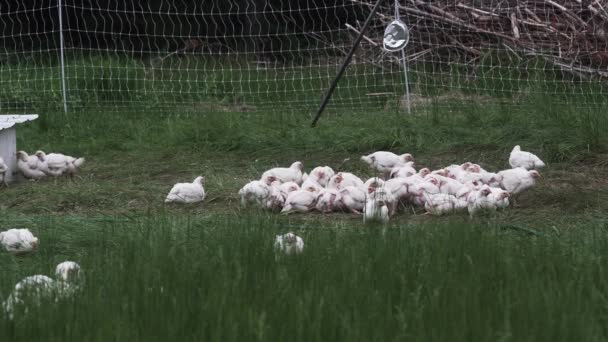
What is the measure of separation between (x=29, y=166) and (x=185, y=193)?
1.71 meters

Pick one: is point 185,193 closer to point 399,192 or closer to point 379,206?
point 399,192

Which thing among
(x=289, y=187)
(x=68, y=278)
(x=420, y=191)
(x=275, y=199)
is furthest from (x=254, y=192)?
(x=68, y=278)

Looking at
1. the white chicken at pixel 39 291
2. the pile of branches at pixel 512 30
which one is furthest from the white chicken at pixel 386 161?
the pile of branches at pixel 512 30

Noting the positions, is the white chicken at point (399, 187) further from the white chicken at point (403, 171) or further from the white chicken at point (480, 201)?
the white chicken at point (403, 171)

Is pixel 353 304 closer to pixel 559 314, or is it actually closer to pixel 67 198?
pixel 559 314

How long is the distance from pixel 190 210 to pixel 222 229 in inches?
72.4

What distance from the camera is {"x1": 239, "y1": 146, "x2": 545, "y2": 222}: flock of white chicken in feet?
17.6

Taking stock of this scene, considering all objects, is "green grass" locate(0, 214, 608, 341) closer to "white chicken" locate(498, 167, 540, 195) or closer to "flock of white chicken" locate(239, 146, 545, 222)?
"flock of white chicken" locate(239, 146, 545, 222)

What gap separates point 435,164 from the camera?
7258 mm

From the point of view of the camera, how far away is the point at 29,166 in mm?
7133

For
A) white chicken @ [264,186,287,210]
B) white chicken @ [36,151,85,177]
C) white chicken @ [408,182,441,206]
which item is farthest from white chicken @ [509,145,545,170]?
white chicken @ [36,151,85,177]

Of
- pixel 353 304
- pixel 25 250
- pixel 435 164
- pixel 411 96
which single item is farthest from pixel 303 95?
pixel 353 304

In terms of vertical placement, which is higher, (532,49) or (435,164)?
Result: (532,49)

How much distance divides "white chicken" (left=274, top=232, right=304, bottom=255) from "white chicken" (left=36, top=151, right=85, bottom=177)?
3.75 m
